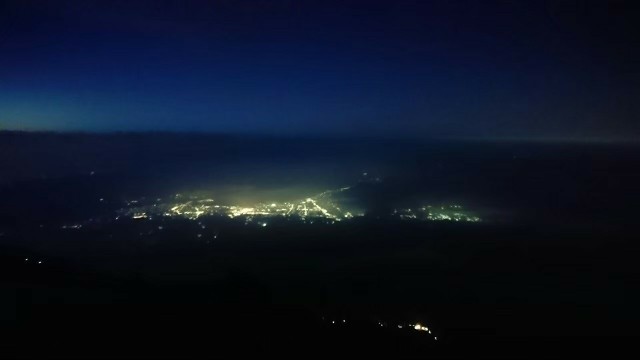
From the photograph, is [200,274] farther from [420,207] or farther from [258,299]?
[420,207]

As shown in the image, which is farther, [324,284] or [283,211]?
[283,211]

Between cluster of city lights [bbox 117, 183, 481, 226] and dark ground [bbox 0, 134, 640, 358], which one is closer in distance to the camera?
dark ground [bbox 0, 134, 640, 358]

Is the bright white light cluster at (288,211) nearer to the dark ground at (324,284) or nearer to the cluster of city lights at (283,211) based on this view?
the cluster of city lights at (283,211)

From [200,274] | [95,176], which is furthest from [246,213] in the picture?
[95,176]

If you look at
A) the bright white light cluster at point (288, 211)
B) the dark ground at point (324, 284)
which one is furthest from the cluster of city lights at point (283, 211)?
the dark ground at point (324, 284)

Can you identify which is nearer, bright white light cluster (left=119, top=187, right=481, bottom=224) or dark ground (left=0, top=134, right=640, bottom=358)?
dark ground (left=0, top=134, right=640, bottom=358)

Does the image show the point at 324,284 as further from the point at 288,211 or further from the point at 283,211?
the point at 283,211

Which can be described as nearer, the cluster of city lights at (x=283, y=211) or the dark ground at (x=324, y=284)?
the dark ground at (x=324, y=284)

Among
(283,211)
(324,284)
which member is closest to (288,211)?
(283,211)

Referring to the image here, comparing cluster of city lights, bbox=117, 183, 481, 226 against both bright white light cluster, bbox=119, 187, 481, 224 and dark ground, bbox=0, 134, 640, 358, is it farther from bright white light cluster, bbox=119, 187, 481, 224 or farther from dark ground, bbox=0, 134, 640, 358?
dark ground, bbox=0, 134, 640, 358

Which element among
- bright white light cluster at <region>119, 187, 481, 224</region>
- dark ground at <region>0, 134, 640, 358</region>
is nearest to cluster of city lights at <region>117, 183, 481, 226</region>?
A: bright white light cluster at <region>119, 187, 481, 224</region>

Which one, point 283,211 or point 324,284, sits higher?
point 283,211

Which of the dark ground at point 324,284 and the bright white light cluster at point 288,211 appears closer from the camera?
the dark ground at point 324,284

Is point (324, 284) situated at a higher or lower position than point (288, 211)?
lower
